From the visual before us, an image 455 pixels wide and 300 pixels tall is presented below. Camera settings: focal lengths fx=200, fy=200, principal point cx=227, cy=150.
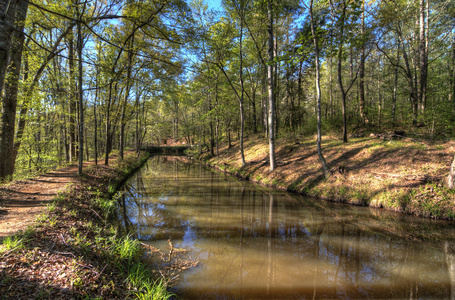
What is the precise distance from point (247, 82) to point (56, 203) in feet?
79.4

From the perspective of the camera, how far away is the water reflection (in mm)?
3566

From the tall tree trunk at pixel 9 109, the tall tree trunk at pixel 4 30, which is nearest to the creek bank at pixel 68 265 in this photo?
the tall tree trunk at pixel 4 30

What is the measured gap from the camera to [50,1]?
8133 mm

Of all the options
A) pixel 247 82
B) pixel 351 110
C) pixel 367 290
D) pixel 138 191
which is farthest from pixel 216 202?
pixel 247 82

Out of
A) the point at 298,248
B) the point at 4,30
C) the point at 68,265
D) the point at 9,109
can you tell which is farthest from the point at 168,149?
the point at 68,265

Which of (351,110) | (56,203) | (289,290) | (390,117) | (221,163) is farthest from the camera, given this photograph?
(221,163)

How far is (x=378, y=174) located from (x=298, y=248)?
240 inches

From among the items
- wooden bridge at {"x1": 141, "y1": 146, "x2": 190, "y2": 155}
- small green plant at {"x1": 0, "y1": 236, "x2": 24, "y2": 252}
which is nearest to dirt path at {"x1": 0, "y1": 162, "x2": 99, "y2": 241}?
small green plant at {"x1": 0, "y1": 236, "x2": 24, "y2": 252}

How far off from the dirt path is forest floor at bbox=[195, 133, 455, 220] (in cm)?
1016

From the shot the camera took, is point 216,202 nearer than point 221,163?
Yes

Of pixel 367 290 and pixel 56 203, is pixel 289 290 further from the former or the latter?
pixel 56 203

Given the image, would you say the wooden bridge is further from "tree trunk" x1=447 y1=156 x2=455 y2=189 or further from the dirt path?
"tree trunk" x1=447 y1=156 x2=455 y2=189

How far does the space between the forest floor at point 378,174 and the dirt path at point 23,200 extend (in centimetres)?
1016

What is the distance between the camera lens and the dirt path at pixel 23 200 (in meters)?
4.21
